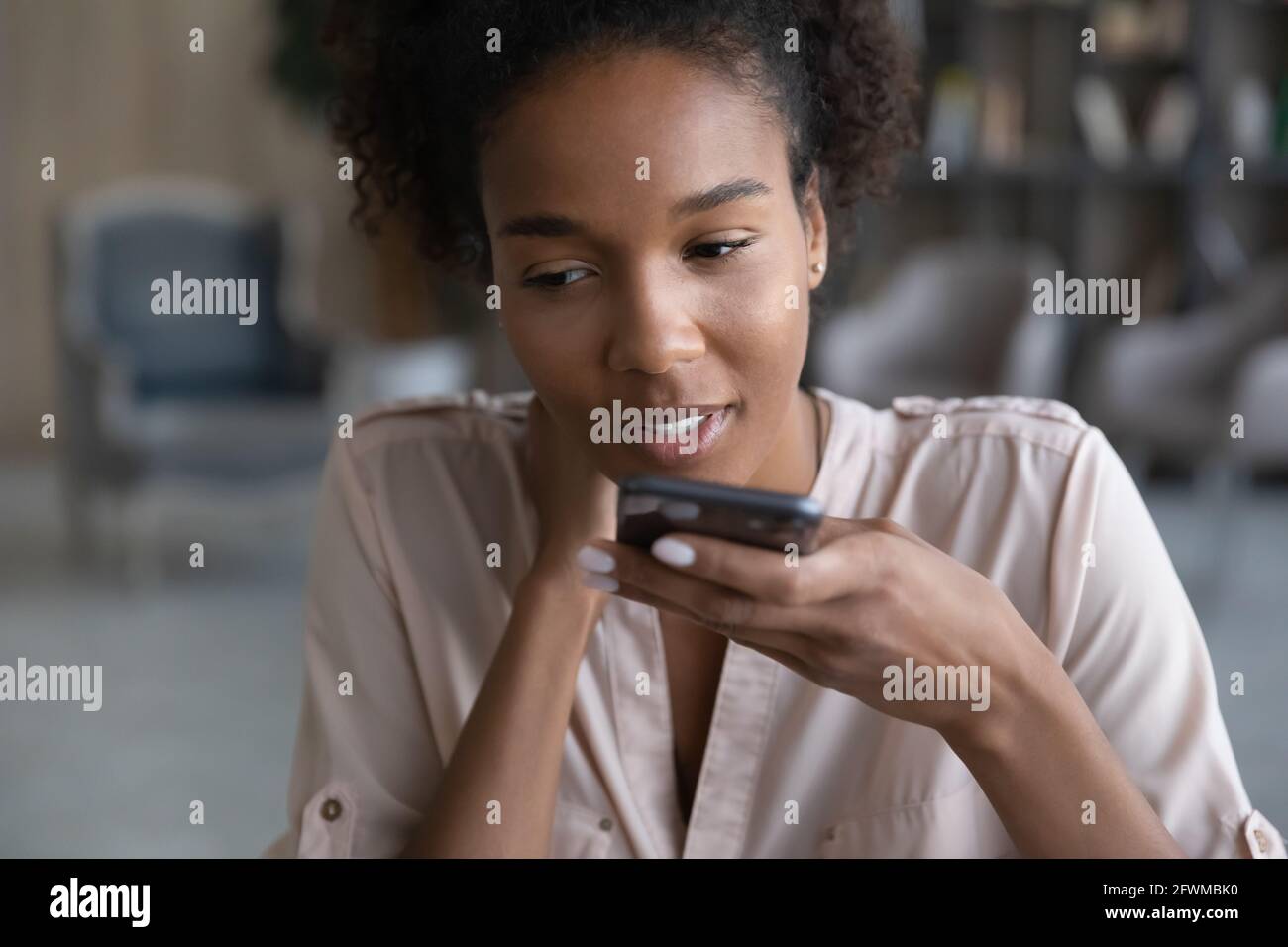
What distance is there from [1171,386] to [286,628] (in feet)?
9.24

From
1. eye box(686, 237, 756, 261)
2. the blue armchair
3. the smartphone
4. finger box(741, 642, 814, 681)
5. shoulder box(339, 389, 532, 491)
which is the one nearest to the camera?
the smartphone

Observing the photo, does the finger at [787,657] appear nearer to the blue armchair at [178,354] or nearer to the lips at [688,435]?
the lips at [688,435]

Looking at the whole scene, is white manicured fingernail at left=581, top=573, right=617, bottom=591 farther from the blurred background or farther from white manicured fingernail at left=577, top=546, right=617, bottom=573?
the blurred background

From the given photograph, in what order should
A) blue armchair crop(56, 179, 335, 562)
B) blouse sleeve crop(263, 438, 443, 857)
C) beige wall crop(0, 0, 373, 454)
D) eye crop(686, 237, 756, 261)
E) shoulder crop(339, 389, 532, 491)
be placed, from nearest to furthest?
1. eye crop(686, 237, 756, 261)
2. blouse sleeve crop(263, 438, 443, 857)
3. shoulder crop(339, 389, 532, 491)
4. blue armchair crop(56, 179, 335, 562)
5. beige wall crop(0, 0, 373, 454)

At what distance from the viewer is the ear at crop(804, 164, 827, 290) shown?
111 centimetres

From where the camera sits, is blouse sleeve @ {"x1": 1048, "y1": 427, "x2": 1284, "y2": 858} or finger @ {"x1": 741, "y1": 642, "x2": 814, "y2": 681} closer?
finger @ {"x1": 741, "y1": 642, "x2": 814, "y2": 681}

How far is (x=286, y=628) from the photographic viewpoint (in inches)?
144

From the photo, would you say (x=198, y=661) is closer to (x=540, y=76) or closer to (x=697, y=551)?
(x=540, y=76)

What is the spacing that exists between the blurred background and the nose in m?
1.82

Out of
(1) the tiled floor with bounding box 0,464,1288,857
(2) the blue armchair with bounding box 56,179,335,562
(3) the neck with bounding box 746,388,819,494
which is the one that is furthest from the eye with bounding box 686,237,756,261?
(2) the blue armchair with bounding box 56,179,335,562

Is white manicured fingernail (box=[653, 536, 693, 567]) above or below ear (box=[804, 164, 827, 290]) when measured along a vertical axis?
below

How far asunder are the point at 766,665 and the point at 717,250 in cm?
35
